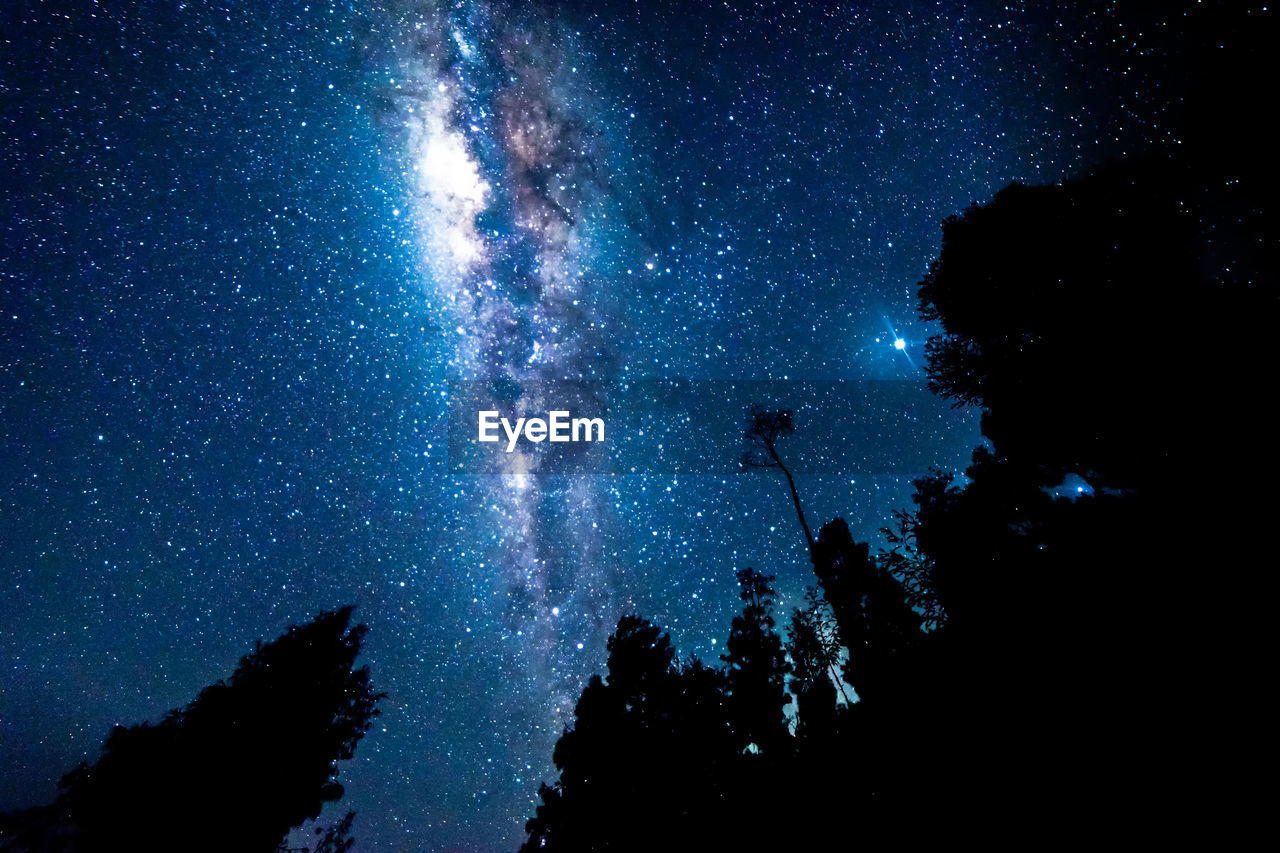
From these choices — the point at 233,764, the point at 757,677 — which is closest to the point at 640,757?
the point at 757,677

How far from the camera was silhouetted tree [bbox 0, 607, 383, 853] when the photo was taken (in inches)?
477

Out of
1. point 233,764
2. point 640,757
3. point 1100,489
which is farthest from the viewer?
point 640,757

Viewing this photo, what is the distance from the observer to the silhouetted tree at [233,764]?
477 inches

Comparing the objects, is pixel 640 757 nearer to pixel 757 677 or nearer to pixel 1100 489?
pixel 757 677

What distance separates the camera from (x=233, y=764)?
42.9ft

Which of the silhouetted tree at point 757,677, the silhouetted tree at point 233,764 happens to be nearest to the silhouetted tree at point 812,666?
the silhouetted tree at point 757,677

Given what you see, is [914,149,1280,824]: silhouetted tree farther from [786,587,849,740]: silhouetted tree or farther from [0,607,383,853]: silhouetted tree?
[0,607,383,853]: silhouetted tree

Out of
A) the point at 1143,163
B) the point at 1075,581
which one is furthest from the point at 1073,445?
the point at 1143,163

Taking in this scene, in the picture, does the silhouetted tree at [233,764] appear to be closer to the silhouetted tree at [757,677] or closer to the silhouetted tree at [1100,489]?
the silhouetted tree at [757,677]

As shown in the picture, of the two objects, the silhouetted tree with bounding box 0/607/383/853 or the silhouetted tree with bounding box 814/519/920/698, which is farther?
the silhouetted tree with bounding box 814/519/920/698

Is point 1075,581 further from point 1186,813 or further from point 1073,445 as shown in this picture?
point 1073,445

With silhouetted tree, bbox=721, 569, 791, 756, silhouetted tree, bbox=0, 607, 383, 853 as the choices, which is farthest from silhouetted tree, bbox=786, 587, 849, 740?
silhouetted tree, bbox=0, 607, 383, 853

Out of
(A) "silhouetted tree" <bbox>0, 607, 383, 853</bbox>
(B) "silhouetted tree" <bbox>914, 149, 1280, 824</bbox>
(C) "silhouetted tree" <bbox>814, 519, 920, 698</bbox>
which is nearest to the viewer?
(B) "silhouetted tree" <bbox>914, 149, 1280, 824</bbox>

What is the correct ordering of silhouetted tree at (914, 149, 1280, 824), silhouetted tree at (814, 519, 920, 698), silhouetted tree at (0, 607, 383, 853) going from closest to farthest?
1. silhouetted tree at (914, 149, 1280, 824)
2. silhouetted tree at (0, 607, 383, 853)
3. silhouetted tree at (814, 519, 920, 698)
